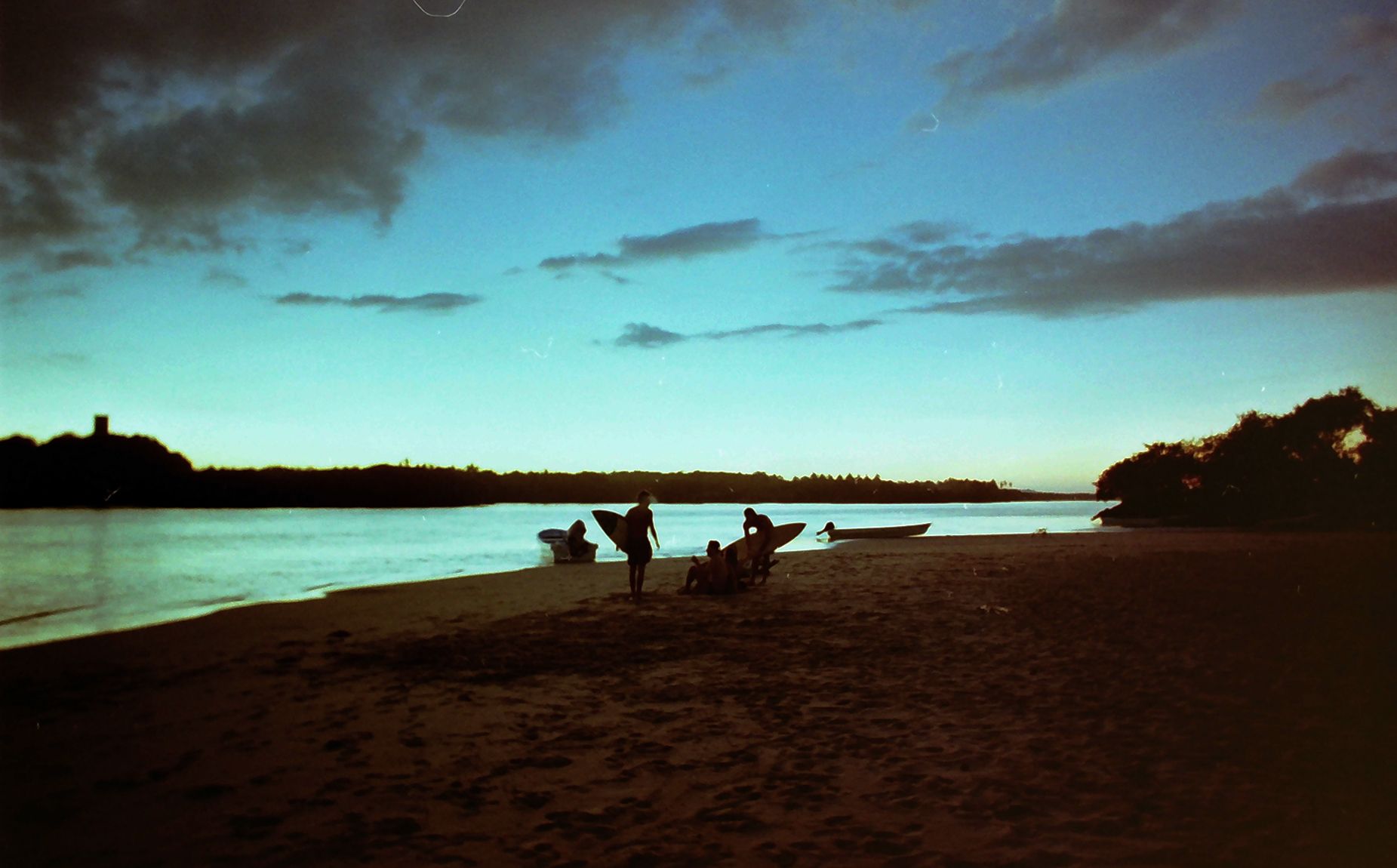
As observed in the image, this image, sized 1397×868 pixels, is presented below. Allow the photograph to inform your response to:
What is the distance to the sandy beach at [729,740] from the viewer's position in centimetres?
459

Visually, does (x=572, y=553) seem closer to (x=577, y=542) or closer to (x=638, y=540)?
(x=577, y=542)

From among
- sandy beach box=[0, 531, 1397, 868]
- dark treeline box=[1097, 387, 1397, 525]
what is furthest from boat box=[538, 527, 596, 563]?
dark treeline box=[1097, 387, 1397, 525]

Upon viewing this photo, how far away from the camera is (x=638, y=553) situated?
1645cm

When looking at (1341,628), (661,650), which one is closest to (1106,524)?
(1341,628)

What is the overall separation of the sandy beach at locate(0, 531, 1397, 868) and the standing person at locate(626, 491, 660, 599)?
267cm

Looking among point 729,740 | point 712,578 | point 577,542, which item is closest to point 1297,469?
point 577,542

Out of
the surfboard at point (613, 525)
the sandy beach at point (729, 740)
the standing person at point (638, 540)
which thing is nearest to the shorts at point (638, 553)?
the standing person at point (638, 540)

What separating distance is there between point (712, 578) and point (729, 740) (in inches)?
425

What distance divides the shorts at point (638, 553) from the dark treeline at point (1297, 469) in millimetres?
45682

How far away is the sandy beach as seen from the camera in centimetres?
459

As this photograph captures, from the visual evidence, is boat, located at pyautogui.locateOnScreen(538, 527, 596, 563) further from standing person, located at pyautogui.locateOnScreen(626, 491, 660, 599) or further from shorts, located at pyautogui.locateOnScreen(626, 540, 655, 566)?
shorts, located at pyautogui.locateOnScreen(626, 540, 655, 566)

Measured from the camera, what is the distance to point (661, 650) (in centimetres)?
1092

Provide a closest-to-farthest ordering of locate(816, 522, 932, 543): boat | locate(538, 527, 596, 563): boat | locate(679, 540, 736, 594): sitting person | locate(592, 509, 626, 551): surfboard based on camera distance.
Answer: locate(679, 540, 736, 594): sitting person < locate(592, 509, 626, 551): surfboard < locate(538, 527, 596, 563): boat < locate(816, 522, 932, 543): boat

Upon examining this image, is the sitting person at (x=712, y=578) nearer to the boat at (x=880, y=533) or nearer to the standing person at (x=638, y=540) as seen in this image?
the standing person at (x=638, y=540)
